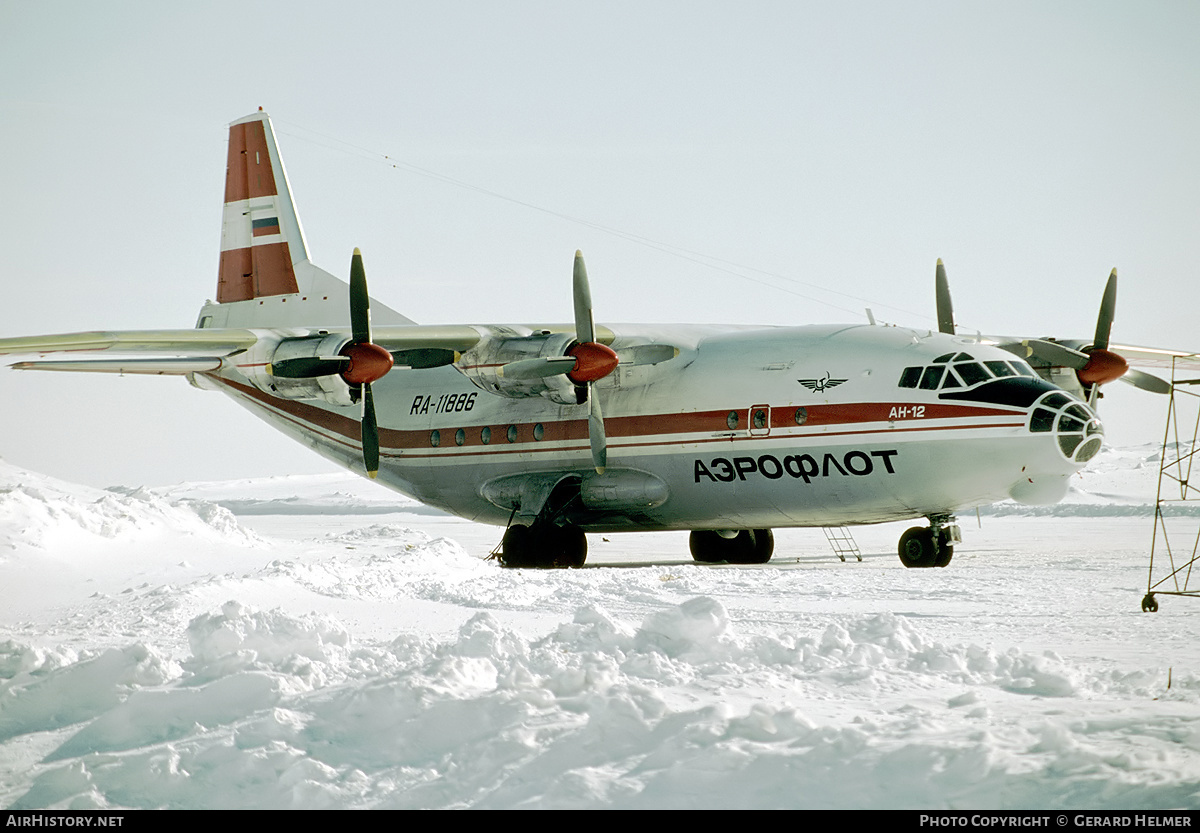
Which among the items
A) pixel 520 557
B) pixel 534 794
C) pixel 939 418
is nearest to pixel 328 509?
pixel 520 557

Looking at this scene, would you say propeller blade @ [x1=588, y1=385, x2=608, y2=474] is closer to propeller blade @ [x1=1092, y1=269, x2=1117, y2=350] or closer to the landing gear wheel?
the landing gear wheel

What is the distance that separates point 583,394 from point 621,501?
2105 millimetres

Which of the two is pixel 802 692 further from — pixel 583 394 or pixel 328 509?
pixel 328 509

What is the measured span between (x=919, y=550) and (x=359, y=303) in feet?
30.5

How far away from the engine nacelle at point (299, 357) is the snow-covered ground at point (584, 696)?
406cm

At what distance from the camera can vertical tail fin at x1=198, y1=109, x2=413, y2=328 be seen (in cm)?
2388

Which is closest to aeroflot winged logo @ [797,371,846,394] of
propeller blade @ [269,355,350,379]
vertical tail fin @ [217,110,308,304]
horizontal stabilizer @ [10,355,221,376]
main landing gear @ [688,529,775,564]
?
main landing gear @ [688,529,775,564]

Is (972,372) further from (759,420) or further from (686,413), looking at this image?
(686,413)

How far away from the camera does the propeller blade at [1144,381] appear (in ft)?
69.2

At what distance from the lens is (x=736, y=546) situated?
→ 67.5 feet

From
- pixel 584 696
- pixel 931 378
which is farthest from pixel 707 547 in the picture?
pixel 584 696

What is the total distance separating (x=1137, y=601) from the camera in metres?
11.8

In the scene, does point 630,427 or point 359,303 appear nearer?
point 359,303

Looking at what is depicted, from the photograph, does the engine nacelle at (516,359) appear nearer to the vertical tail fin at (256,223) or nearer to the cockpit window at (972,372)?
the cockpit window at (972,372)
